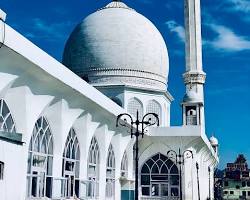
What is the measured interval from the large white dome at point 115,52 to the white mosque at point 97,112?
7 centimetres

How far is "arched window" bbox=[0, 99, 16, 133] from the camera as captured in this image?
49.7 feet

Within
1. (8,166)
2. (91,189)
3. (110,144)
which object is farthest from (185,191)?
(8,166)

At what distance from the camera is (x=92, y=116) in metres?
22.2

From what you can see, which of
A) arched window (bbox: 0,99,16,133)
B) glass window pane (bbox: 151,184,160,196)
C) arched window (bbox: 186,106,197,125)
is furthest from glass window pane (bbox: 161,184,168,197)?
arched window (bbox: 0,99,16,133)

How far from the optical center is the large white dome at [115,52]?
31.6 meters

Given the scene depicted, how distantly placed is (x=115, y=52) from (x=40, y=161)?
15.2 metres

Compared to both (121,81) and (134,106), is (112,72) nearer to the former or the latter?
(121,81)

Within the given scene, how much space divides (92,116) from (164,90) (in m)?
11.6

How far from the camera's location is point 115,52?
31609mm

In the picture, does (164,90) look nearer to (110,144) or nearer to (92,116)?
(110,144)

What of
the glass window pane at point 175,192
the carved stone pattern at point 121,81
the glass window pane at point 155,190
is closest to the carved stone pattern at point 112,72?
the carved stone pattern at point 121,81

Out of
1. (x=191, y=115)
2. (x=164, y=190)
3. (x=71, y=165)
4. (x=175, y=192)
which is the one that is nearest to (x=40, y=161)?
(x=71, y=165)

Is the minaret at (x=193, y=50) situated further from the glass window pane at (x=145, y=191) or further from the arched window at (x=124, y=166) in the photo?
the glass window pane at (x=145, y=191)

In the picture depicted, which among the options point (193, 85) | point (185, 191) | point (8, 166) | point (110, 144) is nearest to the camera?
point (8, 166)
